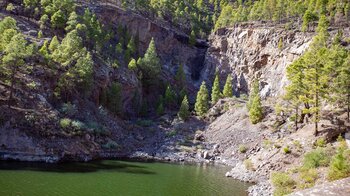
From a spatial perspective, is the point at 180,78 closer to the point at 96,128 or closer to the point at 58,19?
the point at 58,19

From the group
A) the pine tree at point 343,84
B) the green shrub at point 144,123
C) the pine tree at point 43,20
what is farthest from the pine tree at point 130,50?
the pine tree at point 343,84

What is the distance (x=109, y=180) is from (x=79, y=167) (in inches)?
366

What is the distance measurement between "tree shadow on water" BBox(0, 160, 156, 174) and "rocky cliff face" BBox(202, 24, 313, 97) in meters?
50.0

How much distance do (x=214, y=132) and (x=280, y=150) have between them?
1181 inches

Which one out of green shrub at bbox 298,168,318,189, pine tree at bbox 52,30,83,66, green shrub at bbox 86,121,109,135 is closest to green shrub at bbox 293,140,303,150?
green shrub at bbox 298,168,318,189

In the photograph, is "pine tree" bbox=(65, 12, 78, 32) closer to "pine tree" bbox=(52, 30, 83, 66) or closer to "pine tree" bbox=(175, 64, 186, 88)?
"pine tree" bbox=(52, 30, 83, 66)

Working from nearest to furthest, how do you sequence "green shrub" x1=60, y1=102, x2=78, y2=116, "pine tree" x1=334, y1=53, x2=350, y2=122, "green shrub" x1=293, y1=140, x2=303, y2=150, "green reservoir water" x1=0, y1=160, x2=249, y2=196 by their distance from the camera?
"green reservoir water" x1=0, y1=160, x2=249, y2=196 → "green shrub" x1=293, y1=140, x2=303, y2=150 → "pine tree" x1=334, y1=53, x2=350, y2=122 → "green shrub" x1=60, y1=102, x2=78, y2=116

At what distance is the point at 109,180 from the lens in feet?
130

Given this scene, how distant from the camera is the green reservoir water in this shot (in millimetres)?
32347

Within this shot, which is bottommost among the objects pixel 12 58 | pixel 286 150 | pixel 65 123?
pixel 65 123

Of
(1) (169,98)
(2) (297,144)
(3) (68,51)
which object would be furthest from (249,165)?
(1) (169,98)

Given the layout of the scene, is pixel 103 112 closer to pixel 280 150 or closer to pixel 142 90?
pixel 142 90

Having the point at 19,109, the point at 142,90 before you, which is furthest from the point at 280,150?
the point at 142,90

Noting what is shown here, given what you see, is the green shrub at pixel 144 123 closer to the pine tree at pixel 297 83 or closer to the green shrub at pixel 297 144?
→ the pine tree at pixel 297 83
